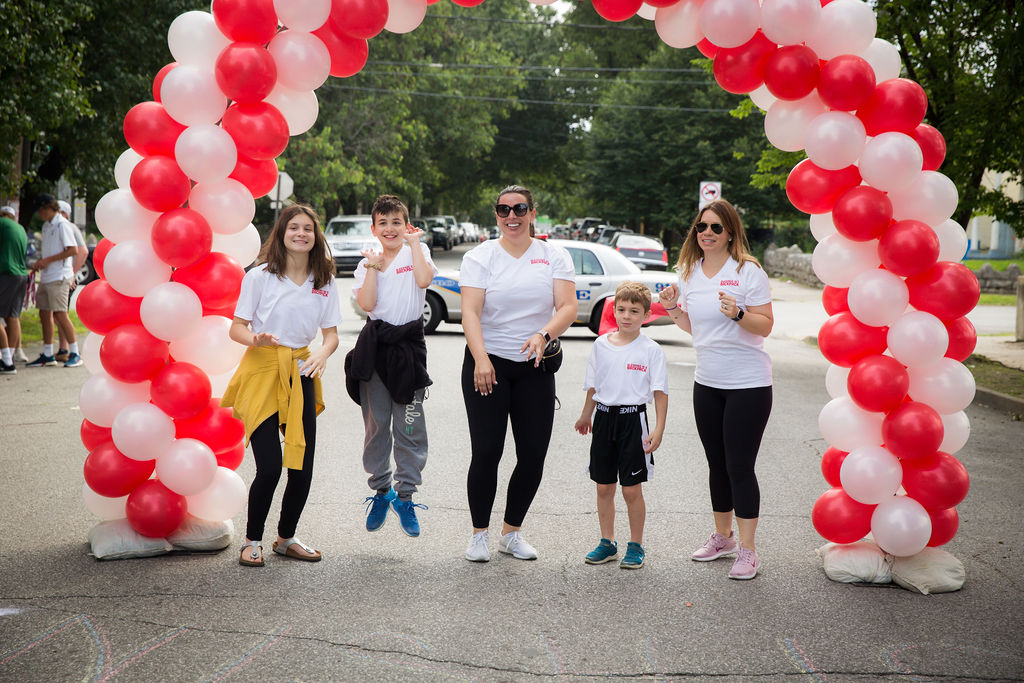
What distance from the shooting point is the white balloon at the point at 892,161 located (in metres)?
5.04

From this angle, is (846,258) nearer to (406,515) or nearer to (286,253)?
(406,515)

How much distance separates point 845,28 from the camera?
16.8 ft

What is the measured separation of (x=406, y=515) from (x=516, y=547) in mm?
749

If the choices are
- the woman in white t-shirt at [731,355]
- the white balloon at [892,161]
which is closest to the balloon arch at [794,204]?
the white balloon at [892,161]

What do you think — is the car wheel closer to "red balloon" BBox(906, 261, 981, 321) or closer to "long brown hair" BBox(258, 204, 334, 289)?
"long brown hair" BBox(258, 204, 334, 289)

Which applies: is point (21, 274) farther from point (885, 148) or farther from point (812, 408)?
point (885, 148)

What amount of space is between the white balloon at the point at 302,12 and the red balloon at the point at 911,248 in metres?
3.16

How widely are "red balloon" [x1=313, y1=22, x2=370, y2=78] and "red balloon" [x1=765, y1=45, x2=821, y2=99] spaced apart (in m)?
2.21

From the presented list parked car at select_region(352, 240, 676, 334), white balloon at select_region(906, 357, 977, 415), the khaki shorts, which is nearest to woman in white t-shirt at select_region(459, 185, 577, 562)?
white balloon at select_region(906, 357, 977, 415)

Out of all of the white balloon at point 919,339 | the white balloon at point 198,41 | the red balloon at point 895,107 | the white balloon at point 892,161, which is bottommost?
the white balloon at point 919,339

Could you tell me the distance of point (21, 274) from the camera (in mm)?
11461

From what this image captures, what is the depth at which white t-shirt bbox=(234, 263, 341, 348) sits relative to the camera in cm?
509

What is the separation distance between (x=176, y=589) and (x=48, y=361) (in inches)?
338

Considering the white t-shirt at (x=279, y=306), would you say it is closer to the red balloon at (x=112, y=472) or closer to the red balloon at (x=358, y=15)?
the red balloon at (x=112, y=472)
